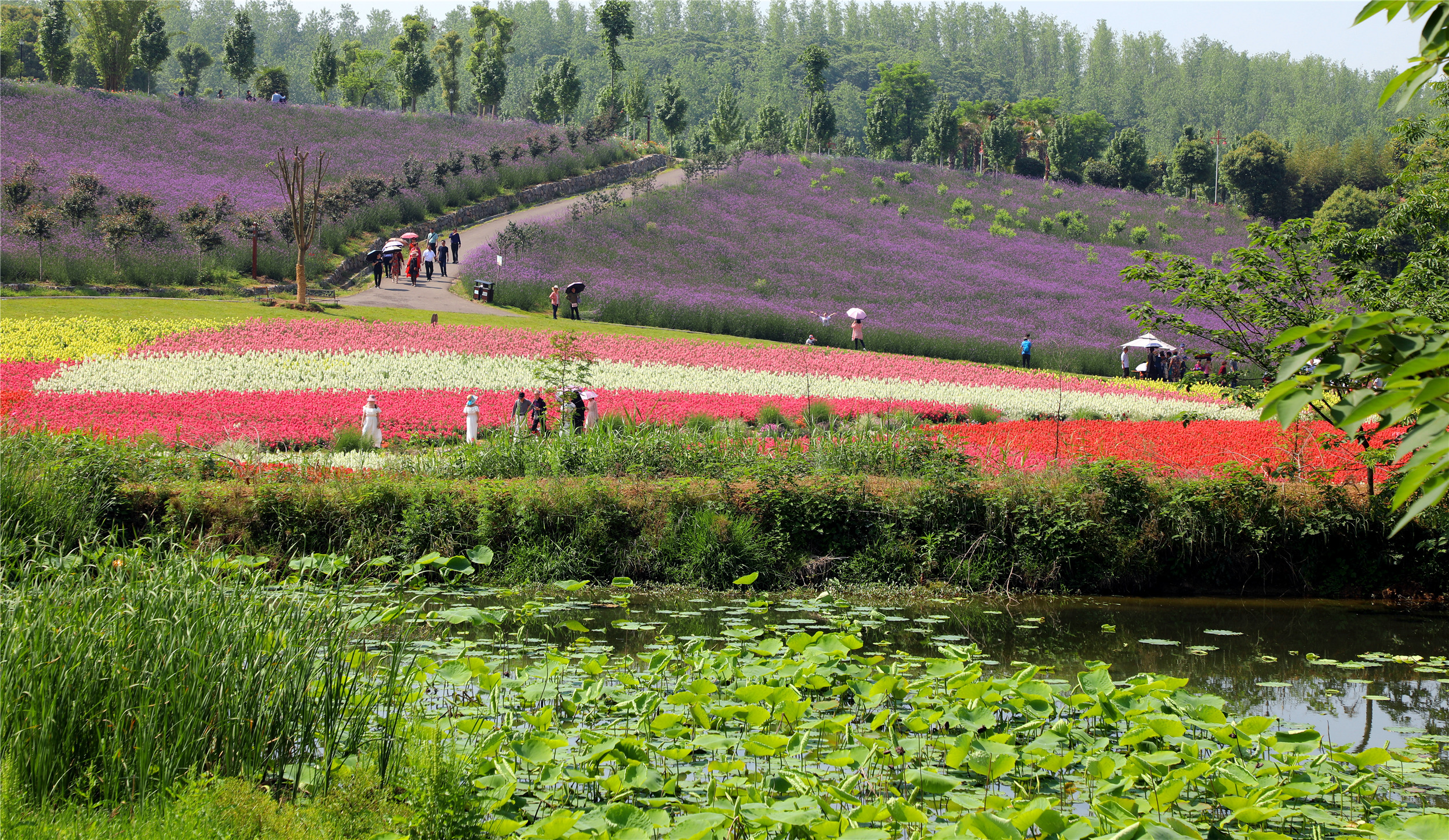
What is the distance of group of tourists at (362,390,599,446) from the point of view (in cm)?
1379

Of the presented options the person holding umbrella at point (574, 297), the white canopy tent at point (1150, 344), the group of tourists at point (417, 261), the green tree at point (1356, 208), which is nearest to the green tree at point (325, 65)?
the group of tourists at point (417, 261)

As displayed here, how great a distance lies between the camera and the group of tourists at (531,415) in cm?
1379

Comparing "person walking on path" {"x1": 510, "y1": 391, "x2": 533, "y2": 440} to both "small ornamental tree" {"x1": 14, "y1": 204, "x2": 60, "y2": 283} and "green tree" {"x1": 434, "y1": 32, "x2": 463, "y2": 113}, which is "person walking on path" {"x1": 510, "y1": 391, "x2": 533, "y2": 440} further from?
"green tree" {"x1": 434, "y1": 32, "x2": 463, "y2": 113}

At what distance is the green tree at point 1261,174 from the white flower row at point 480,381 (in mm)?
50091

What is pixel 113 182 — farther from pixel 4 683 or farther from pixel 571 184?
pixel 4 683

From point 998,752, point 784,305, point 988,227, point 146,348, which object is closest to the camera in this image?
point 998,752

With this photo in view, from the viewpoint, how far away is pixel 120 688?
4.10 m

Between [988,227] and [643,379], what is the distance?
3394 cm

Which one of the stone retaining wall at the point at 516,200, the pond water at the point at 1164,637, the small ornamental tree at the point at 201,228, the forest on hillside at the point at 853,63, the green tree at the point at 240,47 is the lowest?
the pond water at the point at 1164,637

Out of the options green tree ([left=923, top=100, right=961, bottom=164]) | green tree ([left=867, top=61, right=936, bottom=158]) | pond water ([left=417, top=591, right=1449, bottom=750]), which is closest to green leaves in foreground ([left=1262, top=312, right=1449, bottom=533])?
pond water ([left=417, top=591, right=1449, bottom=750])

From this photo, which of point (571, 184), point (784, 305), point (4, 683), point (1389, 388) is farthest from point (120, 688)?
point (571, 184)

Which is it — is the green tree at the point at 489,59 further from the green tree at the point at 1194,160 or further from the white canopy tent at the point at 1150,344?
the white canopy tent at the point at 1150,344

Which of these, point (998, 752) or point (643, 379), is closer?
point (998, 752)

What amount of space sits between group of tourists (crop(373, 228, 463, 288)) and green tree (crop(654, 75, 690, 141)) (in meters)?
27.7
